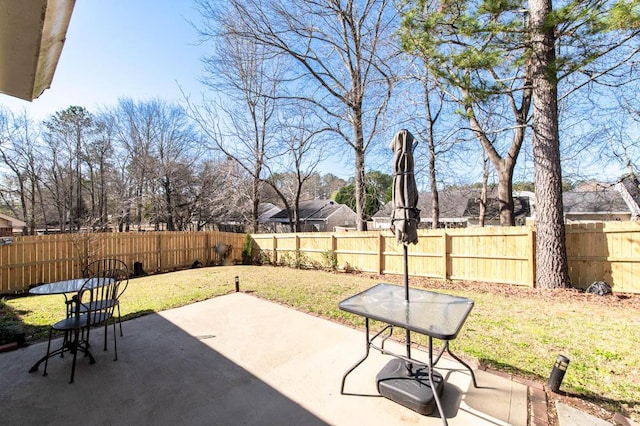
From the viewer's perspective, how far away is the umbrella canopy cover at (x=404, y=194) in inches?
99.8

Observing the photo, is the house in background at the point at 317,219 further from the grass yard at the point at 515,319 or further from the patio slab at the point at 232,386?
the patio slab at the point at 232,386

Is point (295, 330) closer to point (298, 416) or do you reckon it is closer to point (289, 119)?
A: point (298, 416)

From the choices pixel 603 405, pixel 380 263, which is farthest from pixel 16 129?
pixel 603 405

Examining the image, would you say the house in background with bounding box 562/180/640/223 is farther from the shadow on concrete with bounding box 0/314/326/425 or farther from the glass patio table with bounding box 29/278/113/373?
the glass patio table with bounding box 29/278/113/373

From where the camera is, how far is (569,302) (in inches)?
206

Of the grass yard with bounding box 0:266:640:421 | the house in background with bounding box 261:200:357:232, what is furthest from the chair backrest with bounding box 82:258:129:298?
the house in background with bounding box 261:200:357:232

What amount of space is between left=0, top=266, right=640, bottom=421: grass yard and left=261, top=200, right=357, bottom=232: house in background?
763 inches

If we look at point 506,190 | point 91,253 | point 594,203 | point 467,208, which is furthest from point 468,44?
point 594,203

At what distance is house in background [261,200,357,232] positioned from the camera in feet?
90.2

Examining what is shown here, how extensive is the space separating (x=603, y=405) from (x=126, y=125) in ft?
73.8

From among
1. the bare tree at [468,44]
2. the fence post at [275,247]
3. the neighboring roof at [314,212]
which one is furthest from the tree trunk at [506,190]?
the neighboring roof at [314,212]

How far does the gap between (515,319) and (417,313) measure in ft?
10.4

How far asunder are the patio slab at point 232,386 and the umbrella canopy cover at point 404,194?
1.41 metres

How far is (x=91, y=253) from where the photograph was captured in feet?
Result: 27.2
